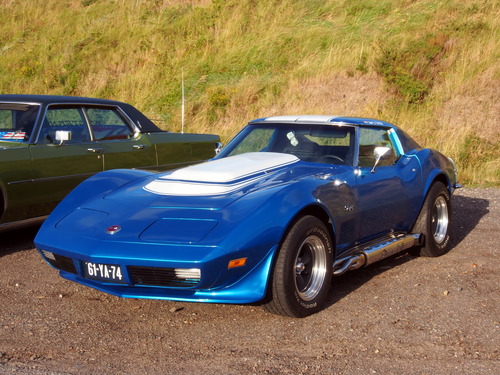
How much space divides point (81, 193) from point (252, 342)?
1871 millimetres

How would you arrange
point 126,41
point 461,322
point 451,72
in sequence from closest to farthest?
1. point 461,322
2. point 451,72
3. point 126,41

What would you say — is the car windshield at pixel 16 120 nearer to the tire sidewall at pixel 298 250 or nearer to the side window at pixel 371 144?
the side window at pixel 371 144

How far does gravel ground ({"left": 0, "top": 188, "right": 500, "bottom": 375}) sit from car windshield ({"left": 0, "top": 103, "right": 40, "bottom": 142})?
58.5 inches

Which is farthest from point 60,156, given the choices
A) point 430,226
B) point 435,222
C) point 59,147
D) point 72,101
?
point 435,222

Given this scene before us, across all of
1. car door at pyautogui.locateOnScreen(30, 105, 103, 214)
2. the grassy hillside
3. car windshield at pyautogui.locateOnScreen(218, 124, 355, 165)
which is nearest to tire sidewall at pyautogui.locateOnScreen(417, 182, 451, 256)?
car windshield at pyautogui.locateOnScreen(218, 124, 355, 165)

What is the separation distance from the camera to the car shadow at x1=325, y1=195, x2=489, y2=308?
4746mm

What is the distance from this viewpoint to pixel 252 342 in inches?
143

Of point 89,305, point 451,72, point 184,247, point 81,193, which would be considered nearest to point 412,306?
point 184,247

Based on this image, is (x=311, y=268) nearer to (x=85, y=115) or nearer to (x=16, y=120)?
(x=85, y=115)

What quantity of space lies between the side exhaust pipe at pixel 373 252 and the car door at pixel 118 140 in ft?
9.40

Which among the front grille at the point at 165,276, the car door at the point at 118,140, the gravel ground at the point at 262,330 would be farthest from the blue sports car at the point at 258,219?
the car door at the point at 118,140

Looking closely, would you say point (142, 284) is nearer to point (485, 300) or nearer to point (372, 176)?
point (372, 176)

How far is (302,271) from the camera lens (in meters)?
4.18

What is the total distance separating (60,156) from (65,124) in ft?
2.01
